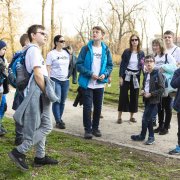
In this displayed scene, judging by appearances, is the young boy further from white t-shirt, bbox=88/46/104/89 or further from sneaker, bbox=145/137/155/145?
white t-shirt, bbox=88/46/104/89

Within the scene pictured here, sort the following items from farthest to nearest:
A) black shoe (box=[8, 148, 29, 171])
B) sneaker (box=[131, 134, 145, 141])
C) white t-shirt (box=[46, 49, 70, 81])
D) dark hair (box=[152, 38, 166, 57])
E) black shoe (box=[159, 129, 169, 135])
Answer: white t-shirt (box=[46, 49, 70, 81]), black shoe (box=[159, 129, 169, 135]), dark hair (box=[152, 38, 166, 57]), sneaker (box=[131, 134, 145, 141]), black shoe (box=[8, 148, 29, 171])

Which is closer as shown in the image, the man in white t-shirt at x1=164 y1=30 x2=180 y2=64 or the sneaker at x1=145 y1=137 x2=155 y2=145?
the sneaker at x1=145 y1=137 x2=155 y2=145

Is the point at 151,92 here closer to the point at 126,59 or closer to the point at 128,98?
the point at 126,59

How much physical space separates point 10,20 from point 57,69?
24.0 m

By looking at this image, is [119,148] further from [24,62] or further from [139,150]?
[24,62]

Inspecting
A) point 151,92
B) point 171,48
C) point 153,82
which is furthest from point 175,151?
point 171,48

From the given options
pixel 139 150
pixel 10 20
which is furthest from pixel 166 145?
pixel 10 20

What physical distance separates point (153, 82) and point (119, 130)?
1.55m

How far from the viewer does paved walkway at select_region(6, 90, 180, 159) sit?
20.5ft

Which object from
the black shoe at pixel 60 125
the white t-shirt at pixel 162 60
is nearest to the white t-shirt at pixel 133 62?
the white t-shirt at pixel 162 60

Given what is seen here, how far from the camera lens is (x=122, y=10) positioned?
5319 cm

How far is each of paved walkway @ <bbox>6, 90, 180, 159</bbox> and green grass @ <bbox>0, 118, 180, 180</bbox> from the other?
0.37 meters

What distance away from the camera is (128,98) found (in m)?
8.09

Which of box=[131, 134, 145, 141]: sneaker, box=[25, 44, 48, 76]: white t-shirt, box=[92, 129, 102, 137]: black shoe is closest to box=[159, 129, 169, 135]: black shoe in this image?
box=[131, 134, 145, 141]: sneaker
